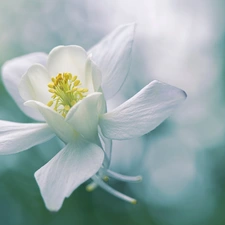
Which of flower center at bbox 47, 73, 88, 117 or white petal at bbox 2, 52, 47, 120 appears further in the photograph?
white petal at bbox 2, 52, 47, 120

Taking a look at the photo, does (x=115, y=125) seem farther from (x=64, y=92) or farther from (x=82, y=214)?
(x=82, y=214)

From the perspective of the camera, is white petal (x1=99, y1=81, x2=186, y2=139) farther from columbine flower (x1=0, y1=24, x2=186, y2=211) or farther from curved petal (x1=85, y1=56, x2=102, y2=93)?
curved petal (x1=85, y1=56, x2=102, y2=93)

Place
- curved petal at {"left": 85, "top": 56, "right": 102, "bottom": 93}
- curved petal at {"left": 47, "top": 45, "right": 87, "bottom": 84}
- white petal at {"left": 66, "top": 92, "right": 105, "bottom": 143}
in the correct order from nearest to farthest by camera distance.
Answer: white petal at {"left": 66, "top": 92, "right": 105, "bottom": 143} → curved petal at {"left": 85, "top": 56, "right": 102, "bottom": 93} → curved petal at {"left": 47, "top": 45, "right": 87, "bottom": 84}

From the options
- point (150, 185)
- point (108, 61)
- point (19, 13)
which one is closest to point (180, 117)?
point (150, 185)

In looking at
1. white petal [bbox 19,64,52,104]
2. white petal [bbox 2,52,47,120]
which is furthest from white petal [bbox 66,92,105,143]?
white petal [bbox 2,52,47,120]

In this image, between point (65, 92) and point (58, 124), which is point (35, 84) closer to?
point (65, 92)

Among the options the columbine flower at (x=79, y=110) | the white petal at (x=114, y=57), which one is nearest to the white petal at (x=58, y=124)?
the columbine flower at (x=79, y=110)

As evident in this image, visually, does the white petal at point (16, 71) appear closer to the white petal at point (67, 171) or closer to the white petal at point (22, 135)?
the white petal at point (22, 135)
